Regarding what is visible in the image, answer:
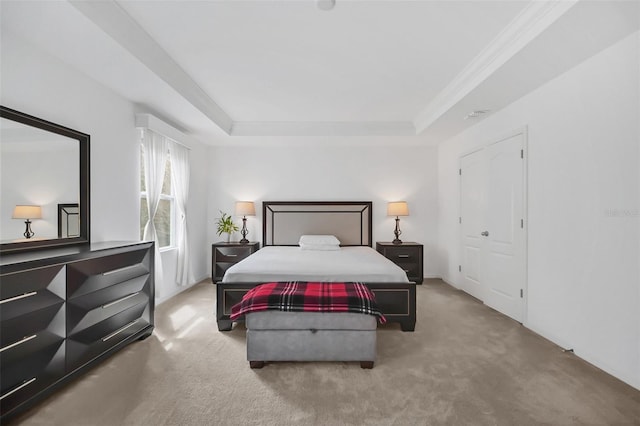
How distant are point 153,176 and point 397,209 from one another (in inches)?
142

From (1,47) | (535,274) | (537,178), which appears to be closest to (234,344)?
(1,47)

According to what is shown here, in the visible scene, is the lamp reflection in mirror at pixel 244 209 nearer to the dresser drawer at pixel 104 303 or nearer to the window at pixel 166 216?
the window at pixel 166 216

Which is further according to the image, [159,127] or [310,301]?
[159,127]

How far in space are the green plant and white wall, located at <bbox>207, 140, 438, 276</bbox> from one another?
11cm

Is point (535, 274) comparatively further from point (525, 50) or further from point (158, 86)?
point (158, 86)

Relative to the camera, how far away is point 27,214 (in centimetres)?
218

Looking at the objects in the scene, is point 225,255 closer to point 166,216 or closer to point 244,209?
point 244,209

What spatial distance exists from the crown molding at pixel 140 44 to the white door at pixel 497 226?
11.7 feet

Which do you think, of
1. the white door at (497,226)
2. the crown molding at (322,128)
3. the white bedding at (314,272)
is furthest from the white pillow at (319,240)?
the white door at (497,226)

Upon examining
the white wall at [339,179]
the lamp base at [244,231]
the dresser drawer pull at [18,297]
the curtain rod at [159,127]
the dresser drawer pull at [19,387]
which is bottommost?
the dresser drawer pull at [19,387]

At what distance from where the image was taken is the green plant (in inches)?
206

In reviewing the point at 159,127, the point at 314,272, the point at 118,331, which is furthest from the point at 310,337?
the point at 159,127

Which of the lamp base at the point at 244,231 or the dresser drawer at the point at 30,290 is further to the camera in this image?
the lamp base at the point at 244,231

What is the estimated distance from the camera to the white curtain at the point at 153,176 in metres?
3.70
